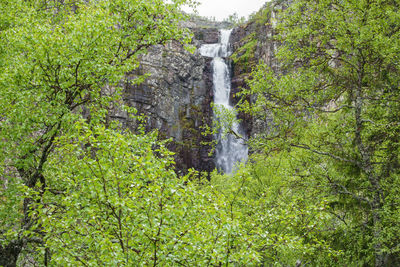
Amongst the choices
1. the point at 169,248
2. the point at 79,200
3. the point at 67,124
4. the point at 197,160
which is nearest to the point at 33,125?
the point at 67,124

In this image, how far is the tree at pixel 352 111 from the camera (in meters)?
11.1

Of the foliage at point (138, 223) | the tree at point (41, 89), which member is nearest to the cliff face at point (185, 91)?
the tree at point (41, 89)

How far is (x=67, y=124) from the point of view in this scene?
32.2 feet

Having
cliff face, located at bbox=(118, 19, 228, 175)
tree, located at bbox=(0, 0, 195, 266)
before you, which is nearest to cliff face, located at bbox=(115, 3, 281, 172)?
cliff face, located at bbox=(118, 19, 228, 175)

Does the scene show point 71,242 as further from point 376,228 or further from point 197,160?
point 197,160

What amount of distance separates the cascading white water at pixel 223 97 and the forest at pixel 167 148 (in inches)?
1473

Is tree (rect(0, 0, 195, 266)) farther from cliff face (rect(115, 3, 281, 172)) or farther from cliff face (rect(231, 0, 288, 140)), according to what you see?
cliff face (rect(231, 0, 288, 140))

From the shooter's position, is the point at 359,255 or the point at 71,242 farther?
the point at 359,255

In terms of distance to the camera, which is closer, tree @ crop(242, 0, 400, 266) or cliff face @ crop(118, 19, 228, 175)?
tree @ crop(242, 0, 400, 266)

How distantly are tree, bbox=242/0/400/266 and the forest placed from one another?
63mm

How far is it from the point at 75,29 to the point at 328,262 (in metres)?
12.3

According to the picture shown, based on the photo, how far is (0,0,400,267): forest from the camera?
655 centimetres

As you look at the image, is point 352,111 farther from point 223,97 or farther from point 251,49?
point 251,49

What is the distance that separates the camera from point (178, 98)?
7012 centimetres
